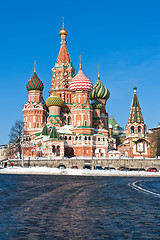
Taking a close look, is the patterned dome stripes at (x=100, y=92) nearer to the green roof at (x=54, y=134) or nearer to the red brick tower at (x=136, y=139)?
the red brick tower at (x=136, y=139)

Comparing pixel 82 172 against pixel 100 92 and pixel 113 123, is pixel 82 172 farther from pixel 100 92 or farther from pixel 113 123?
pixel 113 123

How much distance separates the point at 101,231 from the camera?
25.7ft

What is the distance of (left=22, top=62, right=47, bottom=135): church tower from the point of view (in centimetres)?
8675

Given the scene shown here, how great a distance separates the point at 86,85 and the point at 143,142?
64.5ft

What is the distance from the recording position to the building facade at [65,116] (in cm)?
7662

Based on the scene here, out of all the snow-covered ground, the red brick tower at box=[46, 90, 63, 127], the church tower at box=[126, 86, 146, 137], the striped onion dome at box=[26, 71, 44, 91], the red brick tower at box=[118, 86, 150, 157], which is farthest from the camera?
the striped onion dome at box=[26, 71, 44, 91]

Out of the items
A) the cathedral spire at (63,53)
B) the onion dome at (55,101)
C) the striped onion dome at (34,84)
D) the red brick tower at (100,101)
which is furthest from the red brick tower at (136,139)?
the striped onion dome at (34,84)

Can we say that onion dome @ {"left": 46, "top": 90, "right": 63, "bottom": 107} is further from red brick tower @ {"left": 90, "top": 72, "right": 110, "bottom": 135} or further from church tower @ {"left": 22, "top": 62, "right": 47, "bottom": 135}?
red brick tower @ {"left": 90, "top": 72, "right": 110, "bottom": 135}

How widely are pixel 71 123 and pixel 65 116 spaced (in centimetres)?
337

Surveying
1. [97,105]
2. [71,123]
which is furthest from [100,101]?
[71,123]

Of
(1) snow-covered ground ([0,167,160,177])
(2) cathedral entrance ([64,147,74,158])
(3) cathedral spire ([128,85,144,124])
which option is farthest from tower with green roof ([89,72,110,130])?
(1) snow-covered ground ([0,167,160,177])

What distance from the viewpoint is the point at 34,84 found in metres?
88.1

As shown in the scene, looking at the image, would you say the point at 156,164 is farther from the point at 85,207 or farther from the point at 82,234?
the point at 82,234

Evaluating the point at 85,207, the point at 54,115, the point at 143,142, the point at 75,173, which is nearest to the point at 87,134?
the point at 54,115
